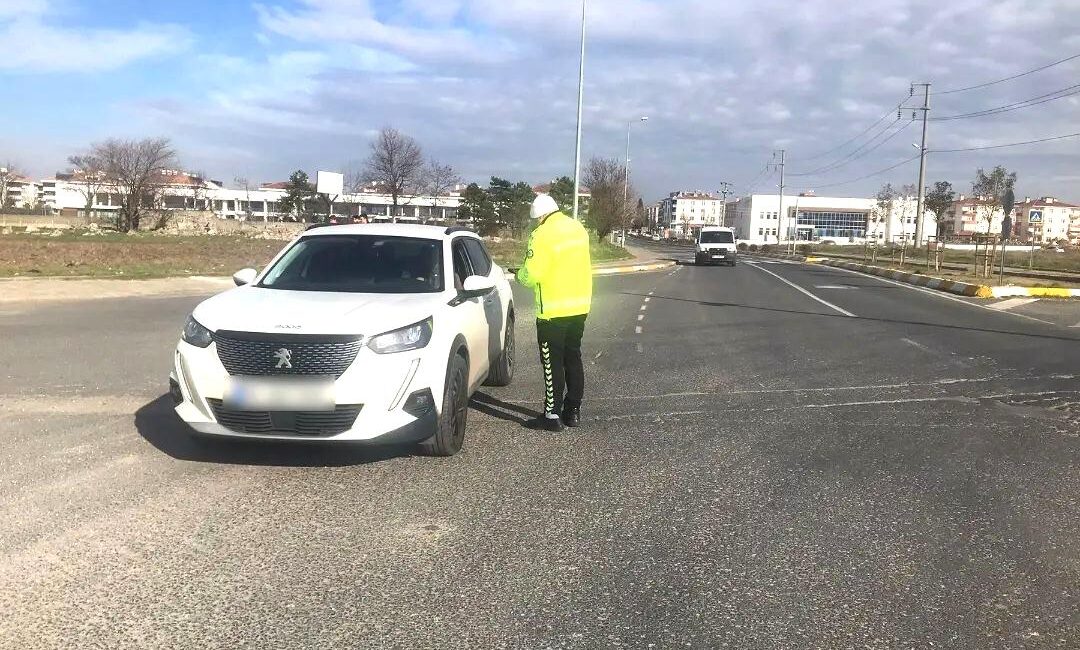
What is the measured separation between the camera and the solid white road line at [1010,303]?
57.7 feet

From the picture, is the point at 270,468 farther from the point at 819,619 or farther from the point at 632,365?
the point at 632,365

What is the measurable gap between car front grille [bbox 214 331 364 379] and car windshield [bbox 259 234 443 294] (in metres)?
1.16

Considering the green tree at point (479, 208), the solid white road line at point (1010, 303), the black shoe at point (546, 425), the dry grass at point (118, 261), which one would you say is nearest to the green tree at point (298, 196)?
the green tree at point (479, 208)

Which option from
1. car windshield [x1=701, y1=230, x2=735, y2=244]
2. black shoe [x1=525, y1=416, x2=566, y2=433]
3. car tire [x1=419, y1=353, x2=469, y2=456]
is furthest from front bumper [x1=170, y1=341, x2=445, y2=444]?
car windshield [x1=701, y1=230, x2=735, y2=244]

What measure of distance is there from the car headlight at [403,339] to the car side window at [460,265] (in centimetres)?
105

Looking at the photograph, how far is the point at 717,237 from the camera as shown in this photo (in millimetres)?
41406

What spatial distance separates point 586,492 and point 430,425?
3.43 feet

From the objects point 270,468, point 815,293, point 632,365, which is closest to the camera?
point 270,468

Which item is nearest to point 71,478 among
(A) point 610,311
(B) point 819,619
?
(B) point 819,619

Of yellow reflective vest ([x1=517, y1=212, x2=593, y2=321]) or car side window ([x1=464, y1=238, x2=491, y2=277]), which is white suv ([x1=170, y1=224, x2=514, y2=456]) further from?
car side window ([x1=464, y1=238, x2=491, y2=277])

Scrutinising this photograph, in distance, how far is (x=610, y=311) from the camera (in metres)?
15.8

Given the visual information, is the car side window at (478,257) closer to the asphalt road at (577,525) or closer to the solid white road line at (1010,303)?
the asphalt road at (577,525)

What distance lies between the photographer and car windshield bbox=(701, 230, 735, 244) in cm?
4109

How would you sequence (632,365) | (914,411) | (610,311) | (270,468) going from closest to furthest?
(270,468) → (914,411) → (632,365) → (610,311)
